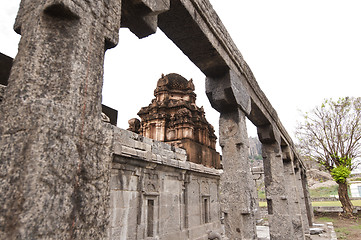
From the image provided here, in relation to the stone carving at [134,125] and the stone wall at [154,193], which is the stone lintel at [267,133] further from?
the stone carving at [134,125]

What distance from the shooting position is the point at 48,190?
3.56 feet

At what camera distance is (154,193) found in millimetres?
6395

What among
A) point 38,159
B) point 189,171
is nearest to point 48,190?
point 38,159

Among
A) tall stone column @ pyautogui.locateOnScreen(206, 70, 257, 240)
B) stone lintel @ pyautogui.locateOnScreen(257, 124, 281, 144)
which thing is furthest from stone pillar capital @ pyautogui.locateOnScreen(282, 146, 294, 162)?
tall stone column @ pyautogui.locateOnScreen(206, 70, 257, 240)

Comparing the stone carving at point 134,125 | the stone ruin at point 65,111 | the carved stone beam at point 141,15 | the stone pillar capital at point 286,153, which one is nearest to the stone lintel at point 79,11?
the stone ruin at point 65,111

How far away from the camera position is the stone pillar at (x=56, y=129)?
41.3 inches

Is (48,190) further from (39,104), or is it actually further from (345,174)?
(345,174)

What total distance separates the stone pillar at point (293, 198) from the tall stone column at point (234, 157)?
10.6 feet

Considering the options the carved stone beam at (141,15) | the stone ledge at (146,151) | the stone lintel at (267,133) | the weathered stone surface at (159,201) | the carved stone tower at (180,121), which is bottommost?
the weathered stone surface at (159,201)

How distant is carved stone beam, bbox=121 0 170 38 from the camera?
2.04 metres

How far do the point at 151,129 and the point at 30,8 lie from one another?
9.14 metres

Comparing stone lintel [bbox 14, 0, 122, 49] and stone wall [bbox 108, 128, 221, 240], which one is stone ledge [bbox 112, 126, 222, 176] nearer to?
stone wall [bbox 108, 128, 221, 240]

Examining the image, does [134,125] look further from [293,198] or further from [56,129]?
[56,129]

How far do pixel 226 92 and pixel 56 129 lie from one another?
112 inches
